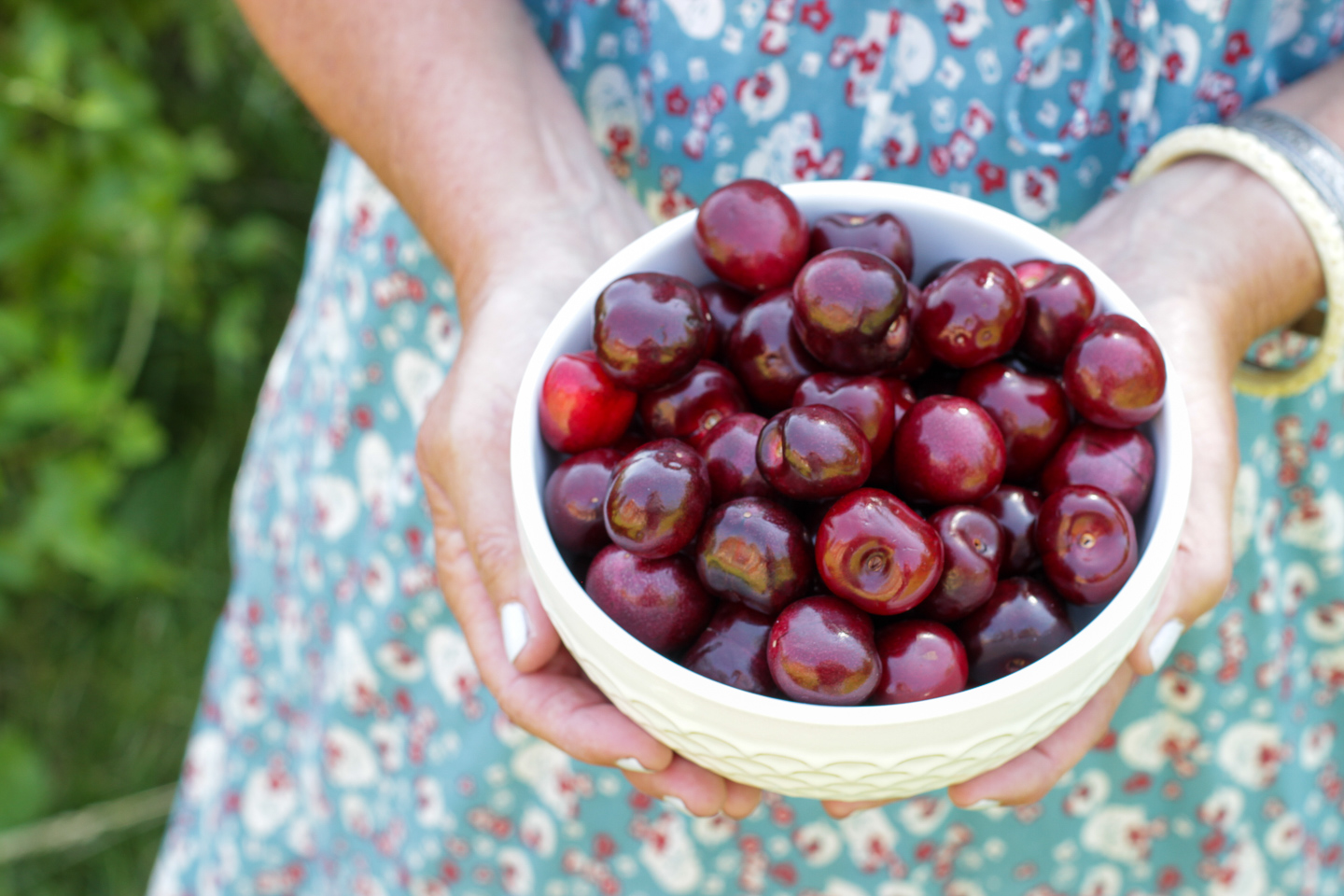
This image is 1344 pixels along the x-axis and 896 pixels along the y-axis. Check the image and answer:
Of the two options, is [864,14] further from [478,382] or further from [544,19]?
[478,382]

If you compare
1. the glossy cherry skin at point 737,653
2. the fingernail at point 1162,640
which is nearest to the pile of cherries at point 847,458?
the glossy cherry skin at point 737,653

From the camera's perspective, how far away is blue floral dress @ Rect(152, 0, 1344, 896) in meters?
0.99

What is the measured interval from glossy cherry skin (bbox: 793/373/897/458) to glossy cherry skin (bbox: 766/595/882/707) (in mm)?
135

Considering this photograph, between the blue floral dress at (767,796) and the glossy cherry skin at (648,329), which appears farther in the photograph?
the blue floral dress at (767,796)

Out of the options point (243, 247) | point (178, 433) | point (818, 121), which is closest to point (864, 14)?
point (818, 121)

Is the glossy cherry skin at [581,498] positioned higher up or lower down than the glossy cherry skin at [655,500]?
lower down

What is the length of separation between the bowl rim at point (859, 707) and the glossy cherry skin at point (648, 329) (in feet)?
0.18

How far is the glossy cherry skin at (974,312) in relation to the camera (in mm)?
719

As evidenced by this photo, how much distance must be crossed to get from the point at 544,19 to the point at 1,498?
144 centimetres

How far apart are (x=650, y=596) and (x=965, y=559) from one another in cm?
19

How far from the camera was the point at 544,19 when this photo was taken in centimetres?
113

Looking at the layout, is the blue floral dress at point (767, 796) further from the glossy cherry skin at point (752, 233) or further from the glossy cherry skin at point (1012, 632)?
the glossy cherry skin at point (1012, 632)

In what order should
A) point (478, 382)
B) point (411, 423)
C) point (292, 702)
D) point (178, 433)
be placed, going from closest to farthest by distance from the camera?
point (478, 382)
point (411, 423)
point (292, 702)
point (178, 433)

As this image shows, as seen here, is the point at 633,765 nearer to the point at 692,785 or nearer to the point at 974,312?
the point at 692,785
